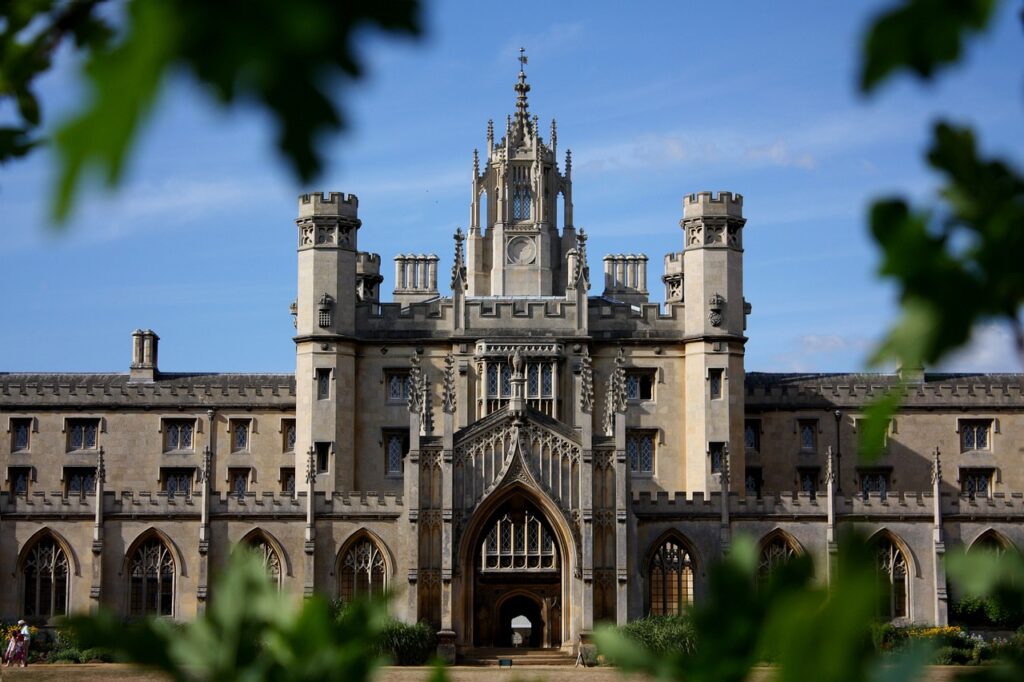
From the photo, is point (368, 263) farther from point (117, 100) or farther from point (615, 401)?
point (117, 100)

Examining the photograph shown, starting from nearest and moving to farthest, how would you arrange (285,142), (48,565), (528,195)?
(285,142), (48,565), (528,195)

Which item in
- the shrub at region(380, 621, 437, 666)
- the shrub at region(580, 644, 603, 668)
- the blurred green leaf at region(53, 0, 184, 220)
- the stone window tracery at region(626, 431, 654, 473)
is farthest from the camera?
the stone window tracery at region(626, 431, 654, 473)

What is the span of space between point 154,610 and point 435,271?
98.4 ft

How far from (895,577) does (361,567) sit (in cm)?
1420

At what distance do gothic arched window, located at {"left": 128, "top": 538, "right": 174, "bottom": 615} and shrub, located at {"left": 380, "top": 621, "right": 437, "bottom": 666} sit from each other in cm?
788

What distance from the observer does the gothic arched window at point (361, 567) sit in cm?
4313

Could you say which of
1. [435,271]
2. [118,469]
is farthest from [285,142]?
[435,271]

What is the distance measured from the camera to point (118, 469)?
176ft

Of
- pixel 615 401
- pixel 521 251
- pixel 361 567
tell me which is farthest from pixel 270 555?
pixel 521 251

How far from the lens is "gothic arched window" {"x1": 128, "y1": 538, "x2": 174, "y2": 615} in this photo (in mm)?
43594

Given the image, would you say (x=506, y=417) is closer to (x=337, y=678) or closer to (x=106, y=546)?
(x=106, y=546)

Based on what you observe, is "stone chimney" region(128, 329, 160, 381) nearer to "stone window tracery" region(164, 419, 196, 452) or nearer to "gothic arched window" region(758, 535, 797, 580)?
"stone window tracery" region(164, 419, 196, 452)

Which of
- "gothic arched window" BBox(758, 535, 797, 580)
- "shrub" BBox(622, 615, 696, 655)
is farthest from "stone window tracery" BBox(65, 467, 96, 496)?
"gothic arched window" BBox(758, 535, 797, 580)

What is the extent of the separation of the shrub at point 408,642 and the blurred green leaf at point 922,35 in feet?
118
